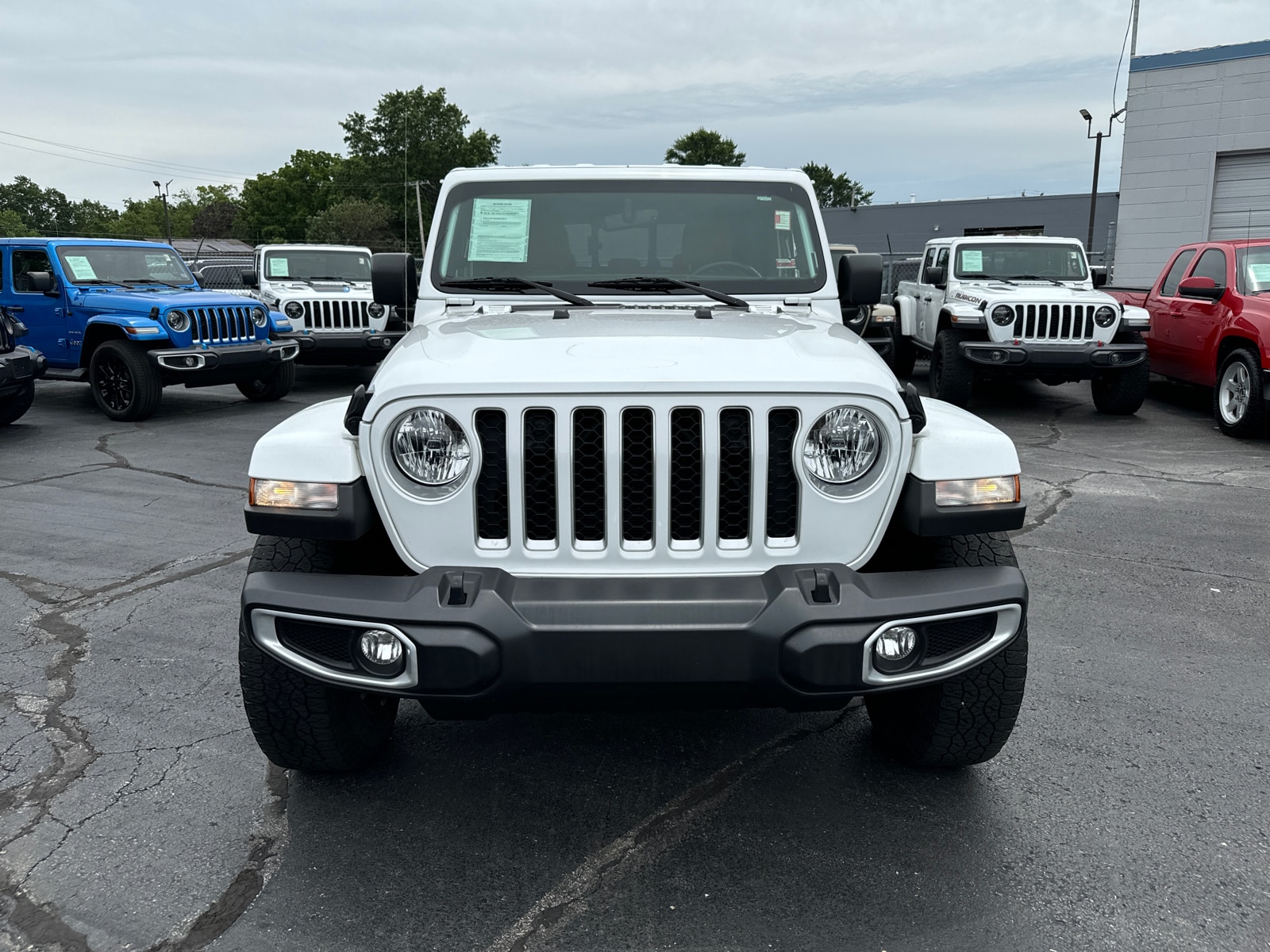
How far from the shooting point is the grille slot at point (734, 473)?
8.02 ft

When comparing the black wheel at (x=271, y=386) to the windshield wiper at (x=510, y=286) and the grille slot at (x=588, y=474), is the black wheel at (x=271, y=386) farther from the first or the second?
the grille slot at (x=588, y=474)

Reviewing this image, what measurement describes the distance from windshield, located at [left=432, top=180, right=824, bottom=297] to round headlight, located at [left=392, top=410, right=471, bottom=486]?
1.44m

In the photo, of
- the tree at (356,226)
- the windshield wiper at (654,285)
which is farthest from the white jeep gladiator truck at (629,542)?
the tree at (356,226)

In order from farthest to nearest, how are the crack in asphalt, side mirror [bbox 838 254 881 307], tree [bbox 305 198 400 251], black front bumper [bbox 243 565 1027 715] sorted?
tree [bbox 305 198 400 251] < side mirror [bbox 838 254 881 307] < the crack in asphalt < black front bumper [bbox 243 565 1027 715]

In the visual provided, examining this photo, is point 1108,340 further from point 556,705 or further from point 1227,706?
point 556,705

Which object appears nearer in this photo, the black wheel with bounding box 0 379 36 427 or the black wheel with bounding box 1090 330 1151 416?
the black wheel with bounding box 0 379 36 427

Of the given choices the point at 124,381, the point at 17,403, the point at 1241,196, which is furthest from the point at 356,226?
the point at 17,403

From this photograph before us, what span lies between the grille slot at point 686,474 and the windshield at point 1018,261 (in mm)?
9440

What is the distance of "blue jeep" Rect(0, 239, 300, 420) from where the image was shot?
1040 centimetres

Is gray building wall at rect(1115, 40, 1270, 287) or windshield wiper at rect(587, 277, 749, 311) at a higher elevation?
gray building wall at rect(1115, 40, 1270, 287)

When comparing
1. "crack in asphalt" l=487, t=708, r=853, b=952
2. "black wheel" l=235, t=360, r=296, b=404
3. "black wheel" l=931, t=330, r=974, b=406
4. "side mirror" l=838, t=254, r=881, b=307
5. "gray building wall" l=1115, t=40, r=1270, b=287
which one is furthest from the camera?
"gray building wall" l=1115, t=40, r=1270, b=287

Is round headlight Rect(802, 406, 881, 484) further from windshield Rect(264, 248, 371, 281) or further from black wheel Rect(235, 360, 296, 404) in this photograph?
windshield Rect(264, 248, 371, 281)

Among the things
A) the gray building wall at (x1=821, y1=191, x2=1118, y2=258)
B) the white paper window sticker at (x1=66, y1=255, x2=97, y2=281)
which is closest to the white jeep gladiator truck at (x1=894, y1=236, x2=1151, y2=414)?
the white paper window sticker at (x1=66, y1=255, x2=97, y2=281)

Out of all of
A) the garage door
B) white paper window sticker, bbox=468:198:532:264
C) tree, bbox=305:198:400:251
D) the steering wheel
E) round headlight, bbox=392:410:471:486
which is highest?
tree, bbox=305:198:400:251
